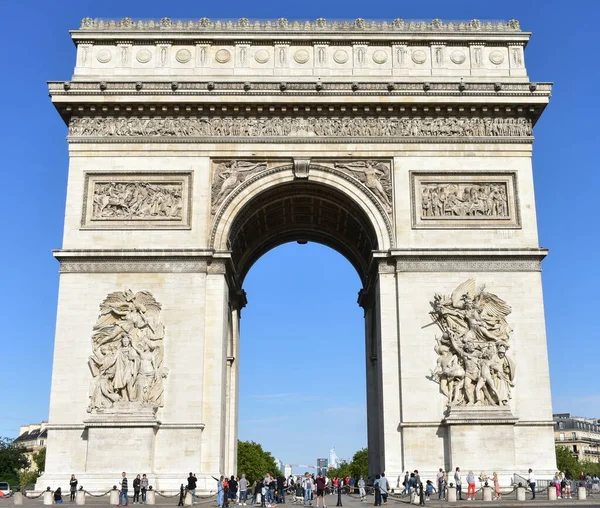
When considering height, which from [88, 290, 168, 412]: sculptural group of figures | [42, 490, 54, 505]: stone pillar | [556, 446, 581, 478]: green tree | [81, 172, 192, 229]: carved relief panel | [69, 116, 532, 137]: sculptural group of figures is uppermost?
[69, 116, 532, 137]: sculptural group of figures

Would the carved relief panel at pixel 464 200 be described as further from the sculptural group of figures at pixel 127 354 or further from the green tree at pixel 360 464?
the green tree at pixel 360 464

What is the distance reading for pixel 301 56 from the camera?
30.0 meters

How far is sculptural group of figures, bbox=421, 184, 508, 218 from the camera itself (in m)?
28.3

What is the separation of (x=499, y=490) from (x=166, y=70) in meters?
18.5

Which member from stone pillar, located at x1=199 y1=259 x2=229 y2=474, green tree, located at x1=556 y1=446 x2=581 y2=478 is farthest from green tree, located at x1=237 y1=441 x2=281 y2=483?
stone pillar, located at x1=199 y1=259 x2=229 y2=474

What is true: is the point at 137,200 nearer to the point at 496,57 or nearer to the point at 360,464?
the point at 496,57

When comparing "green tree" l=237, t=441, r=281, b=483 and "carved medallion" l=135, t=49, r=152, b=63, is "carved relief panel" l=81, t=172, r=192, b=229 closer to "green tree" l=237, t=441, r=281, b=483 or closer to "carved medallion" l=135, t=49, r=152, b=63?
"carved medallion" l=135, t=49, r=152, b=63

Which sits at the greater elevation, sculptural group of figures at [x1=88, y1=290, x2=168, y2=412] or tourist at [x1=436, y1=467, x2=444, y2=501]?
sculptural group of figures at [x1=88, y1=290, x2=168, y2=412]

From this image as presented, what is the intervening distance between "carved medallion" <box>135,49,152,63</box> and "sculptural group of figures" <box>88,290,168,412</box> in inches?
348

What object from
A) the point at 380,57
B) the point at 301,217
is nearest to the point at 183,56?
the point at 380,57

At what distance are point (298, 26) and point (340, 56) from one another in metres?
1.95

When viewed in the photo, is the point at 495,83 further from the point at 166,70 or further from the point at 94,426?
the point at 94,426

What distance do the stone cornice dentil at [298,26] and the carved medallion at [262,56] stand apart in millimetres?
743

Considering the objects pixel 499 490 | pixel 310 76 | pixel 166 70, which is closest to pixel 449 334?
pixel 499 490
